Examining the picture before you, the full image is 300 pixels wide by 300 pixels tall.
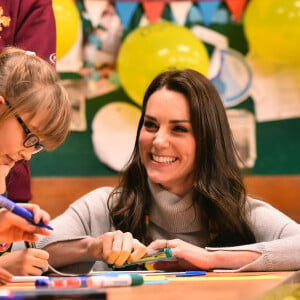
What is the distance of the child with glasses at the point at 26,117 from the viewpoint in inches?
66.4

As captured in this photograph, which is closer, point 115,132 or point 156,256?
point 156,256

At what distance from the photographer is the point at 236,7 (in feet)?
12.8

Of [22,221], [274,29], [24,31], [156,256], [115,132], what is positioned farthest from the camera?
[115,132]

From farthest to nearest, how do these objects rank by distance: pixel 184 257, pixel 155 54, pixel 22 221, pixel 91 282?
1. pixel 155 54
2. pixel 184 257
3. pixel 22 221
4. pixel 91 282

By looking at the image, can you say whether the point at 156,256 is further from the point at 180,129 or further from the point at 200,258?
the point at 180,129

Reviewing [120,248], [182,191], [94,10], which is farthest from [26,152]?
[94,10]

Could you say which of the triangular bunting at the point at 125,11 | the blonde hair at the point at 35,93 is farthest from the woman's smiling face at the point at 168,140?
the triangular bunting at the point at 125,11

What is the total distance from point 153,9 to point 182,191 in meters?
1.66

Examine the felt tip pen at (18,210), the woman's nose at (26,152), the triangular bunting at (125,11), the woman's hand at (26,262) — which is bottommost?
the woman's hand at (26,262)

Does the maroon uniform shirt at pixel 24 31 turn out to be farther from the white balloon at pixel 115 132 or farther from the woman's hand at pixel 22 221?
the white balloon at pixel 115 132

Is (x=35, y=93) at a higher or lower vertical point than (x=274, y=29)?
higher

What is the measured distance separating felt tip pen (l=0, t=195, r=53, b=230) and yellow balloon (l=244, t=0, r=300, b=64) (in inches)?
85.5

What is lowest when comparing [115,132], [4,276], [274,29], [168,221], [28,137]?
[115,132]

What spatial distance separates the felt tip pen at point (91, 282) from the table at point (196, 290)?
16 mm
